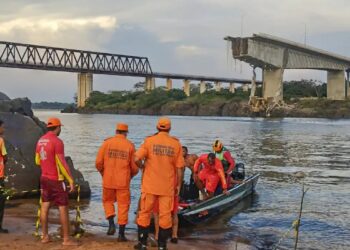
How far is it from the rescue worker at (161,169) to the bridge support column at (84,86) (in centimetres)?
14073

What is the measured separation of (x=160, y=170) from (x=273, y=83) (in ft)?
319

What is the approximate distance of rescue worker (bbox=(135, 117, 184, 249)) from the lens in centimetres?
838

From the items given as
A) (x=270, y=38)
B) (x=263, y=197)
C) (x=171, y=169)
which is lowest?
(x=263, y=197)

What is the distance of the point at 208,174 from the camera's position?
12797 mm

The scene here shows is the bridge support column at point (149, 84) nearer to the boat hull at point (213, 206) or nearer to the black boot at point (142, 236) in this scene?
Result: the boat hull at point (213, 206)

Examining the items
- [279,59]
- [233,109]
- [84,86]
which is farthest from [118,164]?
[84,86]

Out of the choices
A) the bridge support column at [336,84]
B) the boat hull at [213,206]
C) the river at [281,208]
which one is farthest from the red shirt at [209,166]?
the bridge support column at [336,84]

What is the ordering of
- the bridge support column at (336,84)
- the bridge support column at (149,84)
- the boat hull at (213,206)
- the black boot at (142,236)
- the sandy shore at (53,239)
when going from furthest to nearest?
1. the bridge support column at (149,84)
2. the bridge support column at (336,84)
3. the boat hull at (213,206)
4. the sandy shore at (53,239)
5. the black boot at (142,236)

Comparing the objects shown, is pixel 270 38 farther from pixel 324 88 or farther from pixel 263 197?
pixel 263 197

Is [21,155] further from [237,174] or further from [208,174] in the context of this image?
[237,174]

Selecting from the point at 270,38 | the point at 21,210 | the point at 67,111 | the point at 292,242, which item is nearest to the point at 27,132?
the point at 21,210

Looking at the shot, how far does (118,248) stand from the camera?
898cm

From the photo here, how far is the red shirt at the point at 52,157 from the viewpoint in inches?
337

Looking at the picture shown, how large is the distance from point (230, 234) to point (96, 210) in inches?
142
